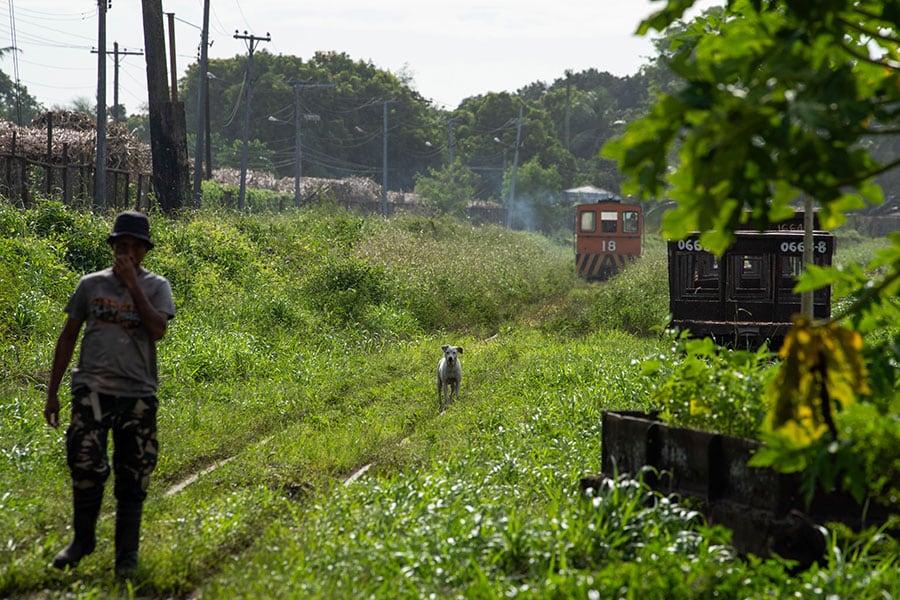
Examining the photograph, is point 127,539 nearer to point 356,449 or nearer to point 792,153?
point 356,449

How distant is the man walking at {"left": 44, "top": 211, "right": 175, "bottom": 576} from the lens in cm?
550

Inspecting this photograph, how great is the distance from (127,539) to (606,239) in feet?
91.5

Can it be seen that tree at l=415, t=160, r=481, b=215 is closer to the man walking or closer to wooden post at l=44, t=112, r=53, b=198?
wooden post at l=44, t=112, r=53, b=198

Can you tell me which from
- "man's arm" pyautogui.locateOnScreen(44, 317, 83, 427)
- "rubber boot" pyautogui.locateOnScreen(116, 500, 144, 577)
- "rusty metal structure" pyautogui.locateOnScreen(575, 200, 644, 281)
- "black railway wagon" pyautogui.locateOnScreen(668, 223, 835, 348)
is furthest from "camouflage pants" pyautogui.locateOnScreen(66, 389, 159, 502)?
"rusty metal structure" pyautogui.locateOnScreen(575, 200, 644, 281)

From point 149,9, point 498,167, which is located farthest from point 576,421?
point 498,167

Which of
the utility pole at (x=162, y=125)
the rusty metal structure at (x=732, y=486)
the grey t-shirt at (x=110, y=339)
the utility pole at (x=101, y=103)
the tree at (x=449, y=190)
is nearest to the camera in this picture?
the rusty metal structure at (x=732, y=486)

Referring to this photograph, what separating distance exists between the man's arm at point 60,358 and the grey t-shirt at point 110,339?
0.08 metres

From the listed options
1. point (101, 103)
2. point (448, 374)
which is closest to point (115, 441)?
point (448, 374)

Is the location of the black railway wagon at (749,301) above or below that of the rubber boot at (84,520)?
above

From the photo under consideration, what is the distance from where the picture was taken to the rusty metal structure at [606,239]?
32281mm

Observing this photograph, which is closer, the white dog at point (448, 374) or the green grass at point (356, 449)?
the green grass at point (356, 449)

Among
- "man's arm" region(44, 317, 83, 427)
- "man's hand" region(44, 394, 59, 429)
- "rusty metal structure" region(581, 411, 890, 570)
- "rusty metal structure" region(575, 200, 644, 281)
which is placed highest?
"rusty metal structure" region(575, 200, 644, 281)

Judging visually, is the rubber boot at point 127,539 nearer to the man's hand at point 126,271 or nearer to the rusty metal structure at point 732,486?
the man's hand at point 126,271

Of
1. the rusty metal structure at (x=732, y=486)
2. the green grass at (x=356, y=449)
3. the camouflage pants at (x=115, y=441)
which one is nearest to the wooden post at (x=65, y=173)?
the green grass at (x=356, y=449)
